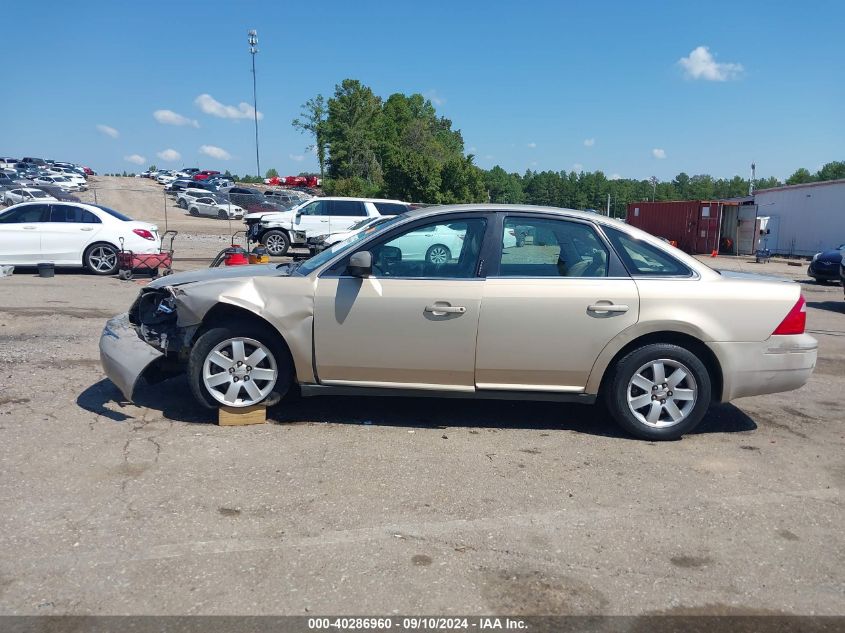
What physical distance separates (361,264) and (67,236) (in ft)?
38.3

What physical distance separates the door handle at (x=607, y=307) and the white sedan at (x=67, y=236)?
1199 cm

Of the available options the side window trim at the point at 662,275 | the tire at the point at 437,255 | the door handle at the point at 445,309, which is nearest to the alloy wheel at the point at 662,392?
the side window trim at the point at 662,275

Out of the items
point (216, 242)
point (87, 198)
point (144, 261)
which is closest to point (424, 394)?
point (144, 261)

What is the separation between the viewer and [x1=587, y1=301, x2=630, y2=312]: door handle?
17.2 ft

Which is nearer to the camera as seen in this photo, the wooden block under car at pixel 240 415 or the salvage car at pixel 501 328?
the salvage car at pixel 501 328

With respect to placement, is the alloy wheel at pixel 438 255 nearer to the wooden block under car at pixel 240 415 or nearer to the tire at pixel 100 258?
the wooden block under car at pixel 240 415

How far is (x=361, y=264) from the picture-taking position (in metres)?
5.18

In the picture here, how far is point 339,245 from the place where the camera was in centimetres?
588

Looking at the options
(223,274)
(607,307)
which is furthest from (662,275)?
(223,274)

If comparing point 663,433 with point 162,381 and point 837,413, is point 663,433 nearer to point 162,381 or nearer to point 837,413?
point 837,413

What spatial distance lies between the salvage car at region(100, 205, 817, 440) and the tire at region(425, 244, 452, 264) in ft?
0.11

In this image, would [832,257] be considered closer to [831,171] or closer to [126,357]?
[126,357]

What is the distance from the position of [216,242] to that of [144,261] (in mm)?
14152

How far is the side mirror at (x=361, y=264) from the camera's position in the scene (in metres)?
5.19
